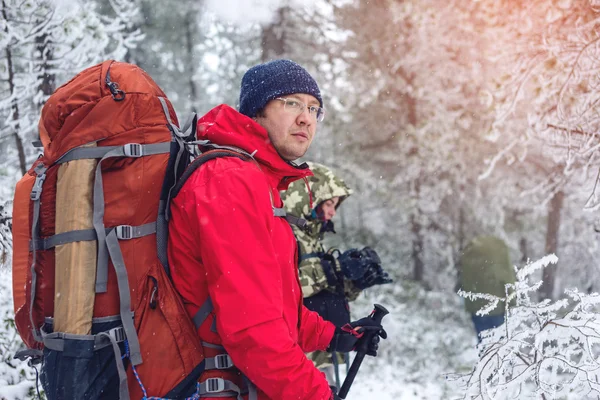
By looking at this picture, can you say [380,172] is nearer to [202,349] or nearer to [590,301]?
[590,301]

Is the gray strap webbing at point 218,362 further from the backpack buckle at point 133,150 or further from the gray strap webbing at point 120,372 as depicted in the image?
the backpack buckle at point 133,150

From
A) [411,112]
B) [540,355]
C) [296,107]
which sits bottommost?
[540,355]

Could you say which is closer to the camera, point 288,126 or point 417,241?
point 288,126

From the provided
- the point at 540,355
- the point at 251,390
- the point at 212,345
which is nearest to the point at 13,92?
the point at 212,345

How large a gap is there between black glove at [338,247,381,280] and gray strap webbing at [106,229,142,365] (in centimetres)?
284

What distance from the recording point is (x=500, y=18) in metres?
6.24

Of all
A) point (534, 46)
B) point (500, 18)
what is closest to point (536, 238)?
point (500, 18)

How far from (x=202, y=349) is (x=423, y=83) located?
37.5ft

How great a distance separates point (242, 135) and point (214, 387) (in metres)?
1.07

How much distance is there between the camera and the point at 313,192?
4.81 meters

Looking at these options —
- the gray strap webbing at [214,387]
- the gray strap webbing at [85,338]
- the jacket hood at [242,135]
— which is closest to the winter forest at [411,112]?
the gray strap webbing at [214,387]

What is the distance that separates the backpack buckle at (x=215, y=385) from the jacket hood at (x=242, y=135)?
925 mm

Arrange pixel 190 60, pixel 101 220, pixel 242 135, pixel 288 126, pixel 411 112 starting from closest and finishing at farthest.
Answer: pixel 101 220 → pixel 242 135 → pixel 288 126 → pixel 411 112 → pixel 190 60

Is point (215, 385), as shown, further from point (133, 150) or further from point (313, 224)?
point (313, 224)
